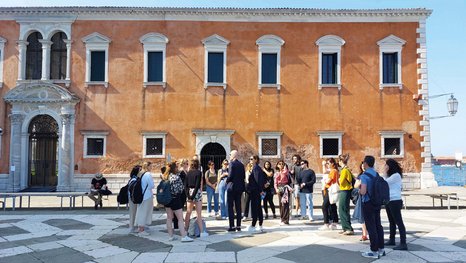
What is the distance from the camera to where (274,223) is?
387 inches

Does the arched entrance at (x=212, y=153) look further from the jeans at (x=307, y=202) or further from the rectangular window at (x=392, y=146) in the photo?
the jeans at (x=307, y=202)

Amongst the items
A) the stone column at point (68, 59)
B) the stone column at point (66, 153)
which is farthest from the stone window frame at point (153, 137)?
the stone column at point (68, 59)

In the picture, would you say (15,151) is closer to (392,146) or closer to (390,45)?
(392,146)

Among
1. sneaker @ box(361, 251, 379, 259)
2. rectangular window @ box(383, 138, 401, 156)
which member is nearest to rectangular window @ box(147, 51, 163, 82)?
rectangular window @ box(383, 138, 401, 156)

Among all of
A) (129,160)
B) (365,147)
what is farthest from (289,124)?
(129,160)

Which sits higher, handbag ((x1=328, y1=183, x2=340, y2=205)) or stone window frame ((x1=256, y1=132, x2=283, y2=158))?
stone window frame ((x1=256, y1=132, x2=283, y2=158))

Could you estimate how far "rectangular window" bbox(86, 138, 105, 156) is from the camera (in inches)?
750

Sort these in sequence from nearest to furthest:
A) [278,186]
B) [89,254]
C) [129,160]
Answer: [89,254] < [278,186] < [129,160]

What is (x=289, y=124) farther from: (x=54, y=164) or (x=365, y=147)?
(x=54, y=164)

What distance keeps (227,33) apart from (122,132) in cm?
762

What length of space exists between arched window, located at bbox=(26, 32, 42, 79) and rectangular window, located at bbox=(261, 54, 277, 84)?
39.5ft

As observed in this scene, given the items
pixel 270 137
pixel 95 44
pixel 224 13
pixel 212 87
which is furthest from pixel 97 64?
pixel 270 137

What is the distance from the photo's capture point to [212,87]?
63.1ft

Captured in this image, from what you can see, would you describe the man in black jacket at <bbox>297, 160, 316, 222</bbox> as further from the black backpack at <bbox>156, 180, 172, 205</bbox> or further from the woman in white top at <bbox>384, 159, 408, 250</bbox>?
the black backpack at <bbox>156, 180, 172, 205</bbox>
